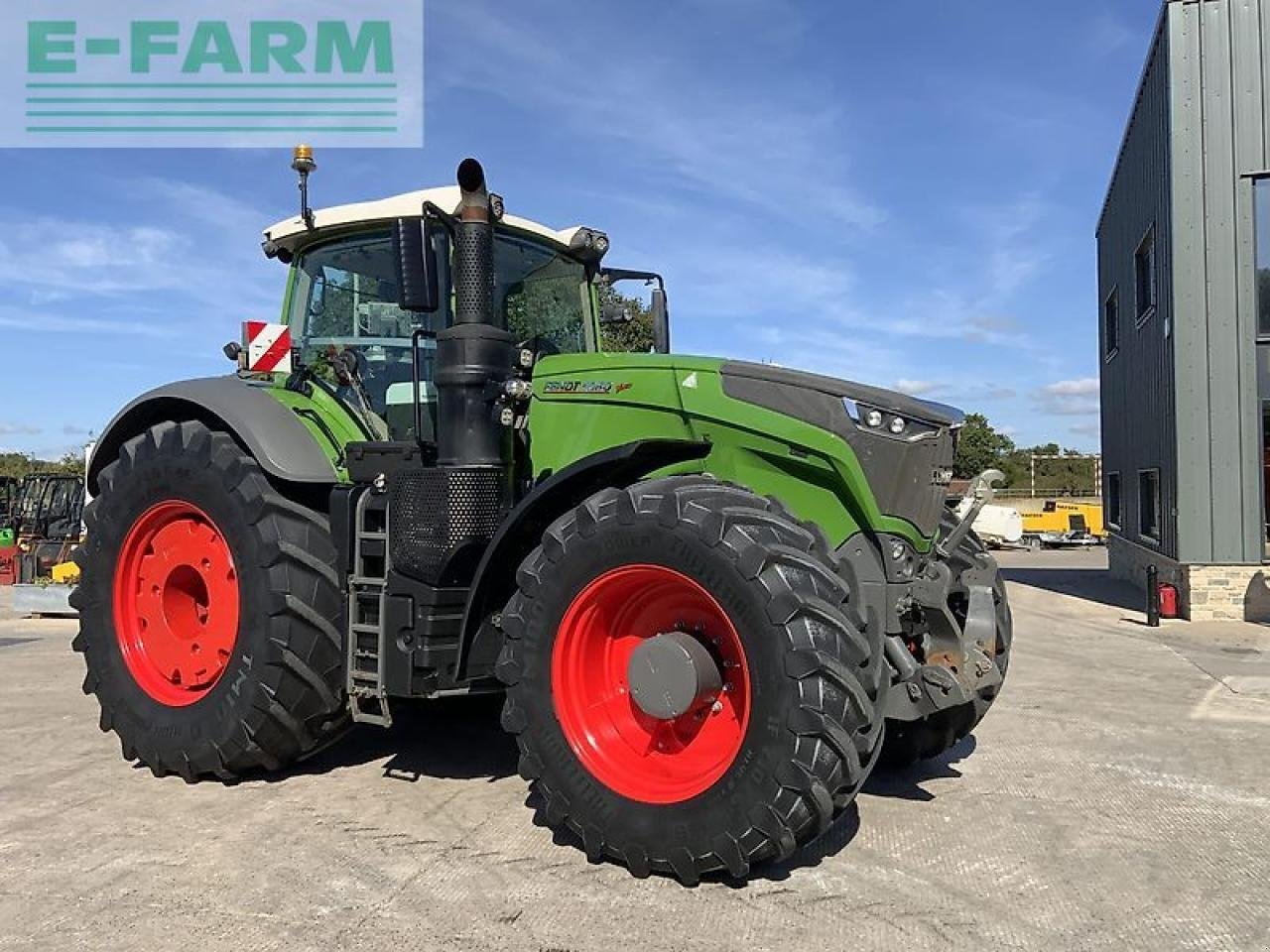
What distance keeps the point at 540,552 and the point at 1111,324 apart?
20.3m

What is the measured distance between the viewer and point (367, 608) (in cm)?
484

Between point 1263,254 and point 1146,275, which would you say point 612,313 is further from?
point 1146,275

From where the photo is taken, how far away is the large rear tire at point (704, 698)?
3.48 m

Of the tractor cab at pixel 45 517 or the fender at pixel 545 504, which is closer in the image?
the fender at pixel 545 504

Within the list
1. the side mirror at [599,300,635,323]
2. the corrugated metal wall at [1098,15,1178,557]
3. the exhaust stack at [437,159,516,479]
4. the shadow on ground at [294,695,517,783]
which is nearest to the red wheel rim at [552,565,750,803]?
the exhaust stack at [437,159,516,479]

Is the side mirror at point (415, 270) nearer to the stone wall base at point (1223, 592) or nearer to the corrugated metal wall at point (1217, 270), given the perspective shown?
the corrugated metal wall at point (1217, 270)

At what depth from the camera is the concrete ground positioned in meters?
3.37

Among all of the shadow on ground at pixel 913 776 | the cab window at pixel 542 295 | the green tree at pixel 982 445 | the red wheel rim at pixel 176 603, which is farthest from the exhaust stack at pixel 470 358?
the green tree at pixel 982 445

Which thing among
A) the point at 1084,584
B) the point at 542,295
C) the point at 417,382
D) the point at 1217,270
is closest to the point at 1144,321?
the point at 1217,270

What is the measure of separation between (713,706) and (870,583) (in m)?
0.76

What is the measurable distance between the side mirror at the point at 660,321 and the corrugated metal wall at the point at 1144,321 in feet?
31.9

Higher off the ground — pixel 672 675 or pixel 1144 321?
pixel 1144 321

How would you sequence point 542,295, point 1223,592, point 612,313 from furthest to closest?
1. point 1223,592
2. point 612,313
3. point 542,295

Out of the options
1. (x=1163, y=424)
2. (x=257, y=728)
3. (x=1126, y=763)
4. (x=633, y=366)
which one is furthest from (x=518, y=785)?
(x=1163, y=424)
